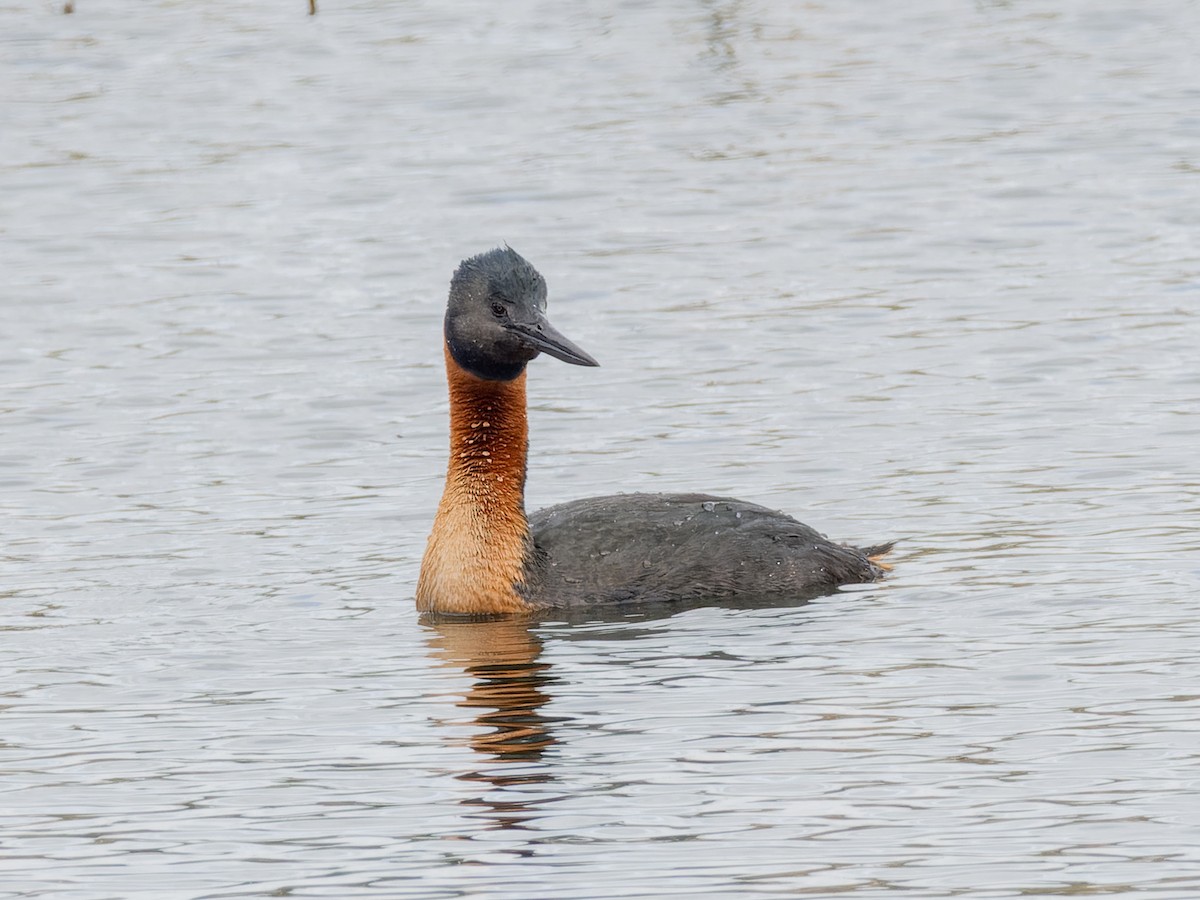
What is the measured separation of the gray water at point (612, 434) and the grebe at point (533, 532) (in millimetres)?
288

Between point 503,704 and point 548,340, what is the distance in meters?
2.26

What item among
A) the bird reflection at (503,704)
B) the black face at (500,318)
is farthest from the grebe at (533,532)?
the bird reflection at (503,704)

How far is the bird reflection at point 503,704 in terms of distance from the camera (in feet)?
28.8

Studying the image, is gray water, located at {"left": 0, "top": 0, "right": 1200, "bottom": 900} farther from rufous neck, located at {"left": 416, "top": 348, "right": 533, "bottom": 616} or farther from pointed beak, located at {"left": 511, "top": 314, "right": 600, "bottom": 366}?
pointed beak, located at {"left": 511, "top": 314, "right": 600, "bottom": 366}

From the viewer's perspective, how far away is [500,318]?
1174 cm

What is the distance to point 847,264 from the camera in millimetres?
19328

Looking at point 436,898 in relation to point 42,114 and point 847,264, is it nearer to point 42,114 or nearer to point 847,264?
point 847,264

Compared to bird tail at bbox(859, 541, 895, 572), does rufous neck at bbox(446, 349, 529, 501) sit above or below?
above

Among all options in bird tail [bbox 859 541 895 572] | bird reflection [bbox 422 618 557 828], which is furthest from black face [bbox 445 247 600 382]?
bird tail [bbox 859 541 895 572]

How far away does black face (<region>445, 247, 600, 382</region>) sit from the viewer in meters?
11.7

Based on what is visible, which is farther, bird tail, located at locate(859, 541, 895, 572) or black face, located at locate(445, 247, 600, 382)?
bird tail, located at locate(859, 541, 895, 572)

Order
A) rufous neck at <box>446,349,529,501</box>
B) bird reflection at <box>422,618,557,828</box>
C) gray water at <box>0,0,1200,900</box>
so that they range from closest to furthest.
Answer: gray water at <box>0,0,1200,900</box> → bird reflection at <box>422,618,557,828</box> → rufous neck at <box>446,349,529,501</box>

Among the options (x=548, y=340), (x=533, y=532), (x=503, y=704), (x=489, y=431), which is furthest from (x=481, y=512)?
(x=503, y=704)

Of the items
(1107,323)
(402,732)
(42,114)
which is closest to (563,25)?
(42,114)
